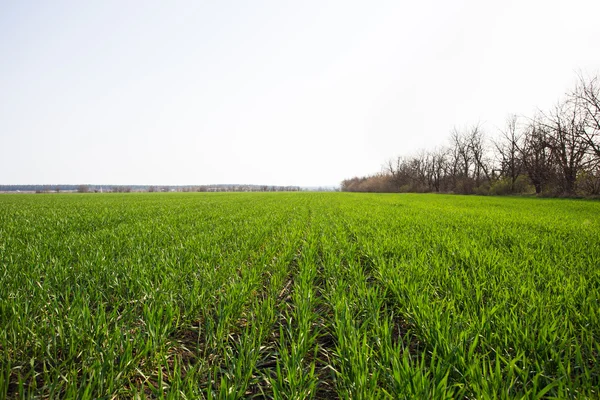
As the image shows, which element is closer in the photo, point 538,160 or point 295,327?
point 295,327

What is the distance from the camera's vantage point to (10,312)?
2293 millimetres

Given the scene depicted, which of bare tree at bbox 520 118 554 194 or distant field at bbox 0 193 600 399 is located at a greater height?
bare tree at bbox 520 118 554 194

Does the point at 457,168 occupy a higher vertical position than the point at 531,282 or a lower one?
higher

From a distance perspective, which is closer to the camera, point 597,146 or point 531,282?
point 531,282

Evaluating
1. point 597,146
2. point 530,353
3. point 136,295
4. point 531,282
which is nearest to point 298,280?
point 136,295

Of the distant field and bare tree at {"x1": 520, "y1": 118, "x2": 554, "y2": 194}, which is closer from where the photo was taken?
the distant field

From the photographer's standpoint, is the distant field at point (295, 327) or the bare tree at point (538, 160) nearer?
the distant field at point (295, 327)

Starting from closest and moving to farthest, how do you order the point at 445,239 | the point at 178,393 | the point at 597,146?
the point at 178,393, the point at 445,239, the point at 597,146

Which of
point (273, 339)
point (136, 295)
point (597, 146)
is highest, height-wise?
point (597, 146)

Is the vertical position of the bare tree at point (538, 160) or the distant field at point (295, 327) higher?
the bare tree at point (538, 160)

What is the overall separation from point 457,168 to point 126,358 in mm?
66965

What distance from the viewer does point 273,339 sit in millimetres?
2385

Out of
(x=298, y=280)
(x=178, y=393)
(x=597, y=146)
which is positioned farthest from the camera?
(x=597, y=146)

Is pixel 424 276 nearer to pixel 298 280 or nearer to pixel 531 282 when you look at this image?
pixel 531 282
